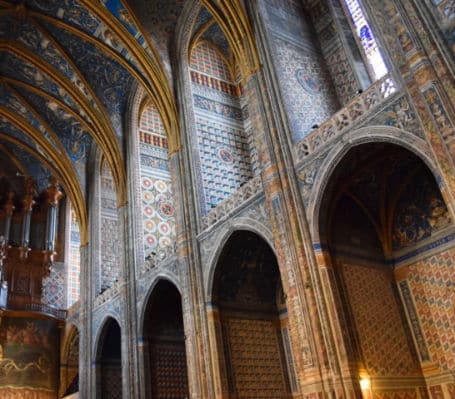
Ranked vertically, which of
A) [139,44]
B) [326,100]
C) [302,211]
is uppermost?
[139,44]

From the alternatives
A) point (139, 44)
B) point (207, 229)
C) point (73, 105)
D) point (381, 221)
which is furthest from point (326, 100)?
point (73, 105)

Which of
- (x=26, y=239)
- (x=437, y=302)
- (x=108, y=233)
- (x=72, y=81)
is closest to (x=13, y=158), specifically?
(x=26, y=239)

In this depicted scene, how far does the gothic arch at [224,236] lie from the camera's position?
11.5m

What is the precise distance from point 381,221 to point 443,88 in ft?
13.6

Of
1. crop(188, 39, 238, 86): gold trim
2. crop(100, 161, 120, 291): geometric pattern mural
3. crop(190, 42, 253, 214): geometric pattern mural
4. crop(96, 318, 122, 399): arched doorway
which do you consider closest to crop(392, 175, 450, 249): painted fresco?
crop(190, 42, 253, 214): geometric pattern mural

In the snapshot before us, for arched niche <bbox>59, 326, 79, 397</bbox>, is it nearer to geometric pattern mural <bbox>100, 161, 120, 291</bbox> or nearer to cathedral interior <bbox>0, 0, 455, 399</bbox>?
cathedral interior <bbox>0, 0, 455, 399</bbox>

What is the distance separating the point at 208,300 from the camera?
1261cm

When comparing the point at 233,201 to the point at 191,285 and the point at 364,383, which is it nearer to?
the point at 191,285

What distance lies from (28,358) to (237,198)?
41.4 feet

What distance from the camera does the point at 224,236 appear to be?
12.5 meters

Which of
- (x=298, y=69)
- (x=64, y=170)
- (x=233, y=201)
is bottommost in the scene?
(x=233, y=201)

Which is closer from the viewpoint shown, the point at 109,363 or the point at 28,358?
the point at 109,363

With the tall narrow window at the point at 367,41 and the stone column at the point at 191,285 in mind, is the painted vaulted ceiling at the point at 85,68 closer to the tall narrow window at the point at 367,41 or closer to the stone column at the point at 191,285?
the stone column at the point at 191,285

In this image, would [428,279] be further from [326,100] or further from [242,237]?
[326,100]
